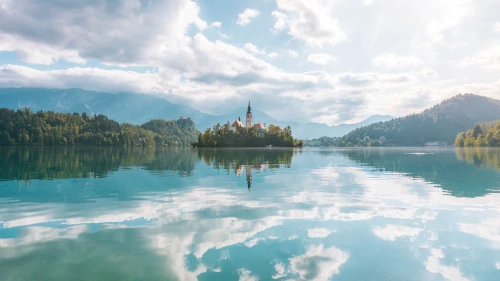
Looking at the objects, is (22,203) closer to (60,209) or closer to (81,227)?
(60,209)

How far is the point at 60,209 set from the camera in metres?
17.0

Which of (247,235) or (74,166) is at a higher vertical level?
(74,166)

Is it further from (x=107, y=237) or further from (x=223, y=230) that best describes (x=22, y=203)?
(x=223, y=230)

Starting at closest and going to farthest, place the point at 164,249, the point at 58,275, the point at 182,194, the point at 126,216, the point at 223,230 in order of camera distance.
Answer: the point at 58,275
the point at 164,249
the point at 223,230
the point at 126,216
the point at 182,194

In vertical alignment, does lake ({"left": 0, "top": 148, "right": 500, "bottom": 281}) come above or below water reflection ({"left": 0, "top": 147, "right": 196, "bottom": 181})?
below

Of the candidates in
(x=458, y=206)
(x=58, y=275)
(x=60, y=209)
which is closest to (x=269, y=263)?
(x=58, y=275)

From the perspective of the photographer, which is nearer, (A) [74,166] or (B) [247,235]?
(B) [247,235]

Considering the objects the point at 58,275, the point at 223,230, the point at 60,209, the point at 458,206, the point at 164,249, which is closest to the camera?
the point at 58,275

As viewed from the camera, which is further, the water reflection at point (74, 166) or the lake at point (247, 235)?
the water reflection at point (74, 166)

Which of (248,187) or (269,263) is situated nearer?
(269,263)

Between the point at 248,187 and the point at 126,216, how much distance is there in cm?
1167

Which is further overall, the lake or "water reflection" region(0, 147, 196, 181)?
"water reflection" region(0, 147, 196, 181)

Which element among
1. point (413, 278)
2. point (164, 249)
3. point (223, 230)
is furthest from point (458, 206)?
point (164, 249)

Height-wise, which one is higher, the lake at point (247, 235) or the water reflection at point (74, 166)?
the water reflection at point (74, 166)
